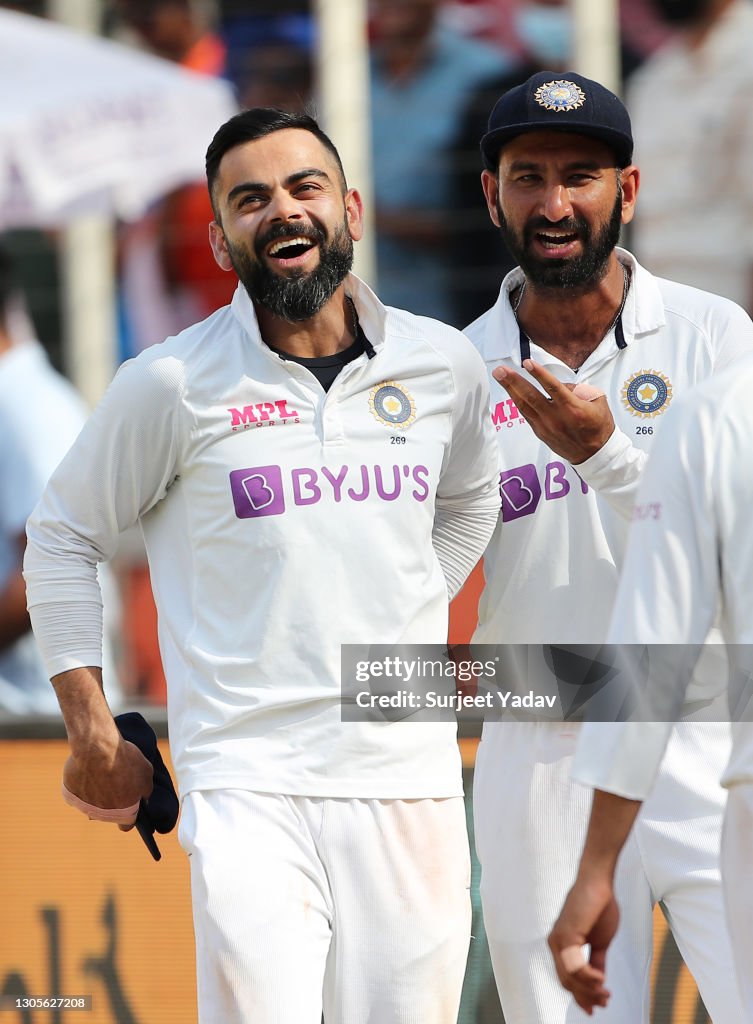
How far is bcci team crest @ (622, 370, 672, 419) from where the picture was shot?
3.83m

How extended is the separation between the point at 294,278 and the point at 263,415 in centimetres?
30

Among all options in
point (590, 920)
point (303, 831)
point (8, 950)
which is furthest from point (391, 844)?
point (8, 950)

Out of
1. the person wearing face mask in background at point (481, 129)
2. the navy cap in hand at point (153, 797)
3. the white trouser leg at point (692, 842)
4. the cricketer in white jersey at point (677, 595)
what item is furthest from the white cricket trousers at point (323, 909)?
the person wearing face mask in background at point (481, 129)

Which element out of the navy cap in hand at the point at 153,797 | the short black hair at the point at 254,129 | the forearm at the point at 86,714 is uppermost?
the short black hair at the point at 254,129

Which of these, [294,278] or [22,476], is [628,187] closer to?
[294,278]

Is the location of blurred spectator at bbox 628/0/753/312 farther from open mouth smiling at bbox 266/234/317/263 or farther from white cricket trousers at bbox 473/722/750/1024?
open mouth smiling at bbox 266/234/317/263

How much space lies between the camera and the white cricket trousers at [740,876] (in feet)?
8.62

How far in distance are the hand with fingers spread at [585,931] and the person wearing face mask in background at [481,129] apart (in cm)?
707

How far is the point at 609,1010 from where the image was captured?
365 cm

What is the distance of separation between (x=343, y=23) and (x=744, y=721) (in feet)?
25.1

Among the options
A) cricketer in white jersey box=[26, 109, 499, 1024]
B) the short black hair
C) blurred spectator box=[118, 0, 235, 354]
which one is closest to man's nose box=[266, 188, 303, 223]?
cricketer in white jersey box=[26, 109, 499, 1024]

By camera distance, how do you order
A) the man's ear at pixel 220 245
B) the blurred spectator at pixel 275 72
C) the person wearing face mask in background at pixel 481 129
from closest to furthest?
1. the man's ear at pixel 220 245
2. the person wearing face mask in background at pixel 481 129
3. the blurred spectator at pixel 275 72

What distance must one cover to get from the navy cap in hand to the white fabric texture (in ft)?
2.38

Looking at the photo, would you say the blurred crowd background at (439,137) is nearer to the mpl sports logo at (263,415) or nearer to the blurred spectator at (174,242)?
the blurred spectator at (174,242)
